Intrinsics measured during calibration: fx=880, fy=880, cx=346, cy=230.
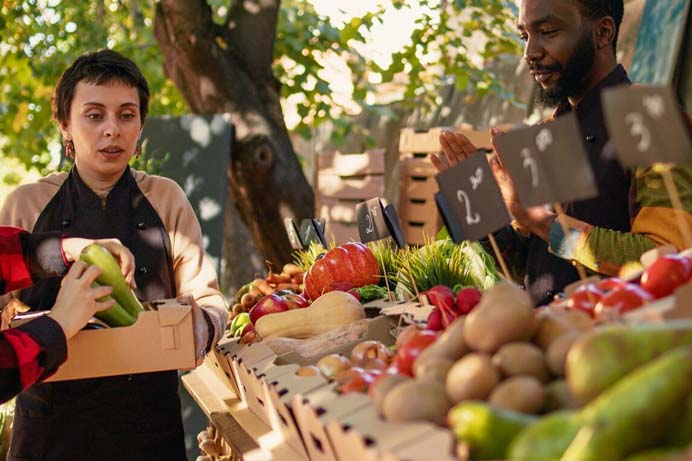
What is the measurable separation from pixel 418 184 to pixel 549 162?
14.3 ft

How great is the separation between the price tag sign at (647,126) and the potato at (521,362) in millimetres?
317

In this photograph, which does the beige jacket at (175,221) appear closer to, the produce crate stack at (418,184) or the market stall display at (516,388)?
the market stall display at (516,388)

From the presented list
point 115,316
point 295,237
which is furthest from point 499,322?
point 295,237

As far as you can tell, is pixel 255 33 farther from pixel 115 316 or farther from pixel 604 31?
pixel 115 316

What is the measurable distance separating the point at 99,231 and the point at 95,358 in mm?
578

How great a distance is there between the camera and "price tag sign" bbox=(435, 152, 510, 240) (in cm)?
164

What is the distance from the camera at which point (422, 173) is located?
5.79m

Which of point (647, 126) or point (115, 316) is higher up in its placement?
point (647, 126)

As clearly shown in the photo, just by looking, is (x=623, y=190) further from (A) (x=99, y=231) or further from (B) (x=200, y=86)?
(B) (x=200, y=86)

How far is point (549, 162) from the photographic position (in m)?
1.46

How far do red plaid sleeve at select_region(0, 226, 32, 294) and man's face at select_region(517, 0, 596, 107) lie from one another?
4.90ft

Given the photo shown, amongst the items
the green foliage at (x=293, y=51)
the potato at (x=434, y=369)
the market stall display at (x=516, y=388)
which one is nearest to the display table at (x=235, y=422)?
the market stall display at (x=516, y=388)

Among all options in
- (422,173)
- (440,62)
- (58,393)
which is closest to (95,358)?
(58,393)

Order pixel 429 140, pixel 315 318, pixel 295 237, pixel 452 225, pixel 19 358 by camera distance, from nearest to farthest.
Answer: pixel 19 358 → pixel 452 225 → pixel 315 318 → pixel 295 237 → pixel 429 140
